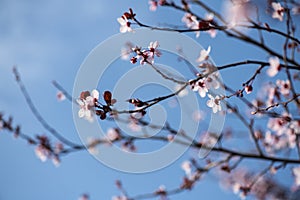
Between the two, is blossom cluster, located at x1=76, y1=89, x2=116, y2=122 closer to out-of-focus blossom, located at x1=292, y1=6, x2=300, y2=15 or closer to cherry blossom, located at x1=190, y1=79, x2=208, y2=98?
cherry blossom, located at x1=190, y1=79, x2=208, y2=98

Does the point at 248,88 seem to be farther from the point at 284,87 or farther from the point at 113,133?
the point at 113,133

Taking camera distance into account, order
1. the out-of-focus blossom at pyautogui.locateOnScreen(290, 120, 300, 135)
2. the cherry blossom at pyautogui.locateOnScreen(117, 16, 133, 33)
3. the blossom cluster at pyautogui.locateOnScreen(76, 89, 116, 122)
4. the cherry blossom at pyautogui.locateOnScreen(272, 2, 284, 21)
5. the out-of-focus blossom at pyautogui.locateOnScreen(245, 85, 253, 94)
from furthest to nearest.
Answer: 1. the out-of-focus blossom at pyautogui.locateOnScreen(290, 120, 300, 135)
2. the cherry blossom at pyautogui.locateOnScreen(272, 2, 284, 21)
3. the cherry blossom at pyautogui.locateOnScreen(117, 16, 133, 33)
4. the out-of-focus blossom at pyautogui.locateOnScreen(245, 85, 253, 94)
5. the blossom cluster at pyautogui.locateOnScreen(76, 89, 116, 122)

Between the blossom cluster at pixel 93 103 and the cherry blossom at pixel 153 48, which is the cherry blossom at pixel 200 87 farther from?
the blossom cluster at pixel 93 103

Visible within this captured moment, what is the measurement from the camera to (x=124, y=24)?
7.03ft

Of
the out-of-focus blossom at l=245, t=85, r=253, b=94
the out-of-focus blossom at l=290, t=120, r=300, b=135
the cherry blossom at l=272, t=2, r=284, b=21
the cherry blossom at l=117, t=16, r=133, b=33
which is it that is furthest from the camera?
the out-of-focus blossom at l=290, t=120, r=300, b=135

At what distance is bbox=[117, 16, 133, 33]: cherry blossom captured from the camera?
2102 mm

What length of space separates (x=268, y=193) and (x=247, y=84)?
4564 mm

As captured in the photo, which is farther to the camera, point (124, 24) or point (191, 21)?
point (191, 21)

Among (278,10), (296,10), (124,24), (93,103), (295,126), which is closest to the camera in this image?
(93,103)

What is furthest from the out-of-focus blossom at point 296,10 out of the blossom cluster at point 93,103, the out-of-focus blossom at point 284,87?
the blossom cluster at point 93,103

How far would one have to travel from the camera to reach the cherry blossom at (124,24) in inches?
82.7

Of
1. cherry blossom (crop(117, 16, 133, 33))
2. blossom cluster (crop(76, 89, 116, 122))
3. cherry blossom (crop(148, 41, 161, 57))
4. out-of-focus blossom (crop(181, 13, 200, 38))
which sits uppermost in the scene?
out-of-focus blossom (crop(181, 13, 200, 38))

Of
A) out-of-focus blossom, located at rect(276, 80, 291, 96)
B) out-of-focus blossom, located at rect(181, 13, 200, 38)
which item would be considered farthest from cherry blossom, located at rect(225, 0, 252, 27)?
out-of-focus blossom, located at rect(276, 80, 291, 96)

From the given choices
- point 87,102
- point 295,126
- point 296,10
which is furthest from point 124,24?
point 295,126
